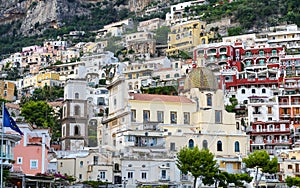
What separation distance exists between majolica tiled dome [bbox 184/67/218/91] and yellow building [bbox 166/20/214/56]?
206 feet

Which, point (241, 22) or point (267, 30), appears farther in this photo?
point (241, 22)

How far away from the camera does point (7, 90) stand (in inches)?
5797

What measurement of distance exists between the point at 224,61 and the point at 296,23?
2922 centimetres

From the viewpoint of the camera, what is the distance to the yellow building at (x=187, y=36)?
511ft

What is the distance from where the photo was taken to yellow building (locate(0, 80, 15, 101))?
145625 millimetres

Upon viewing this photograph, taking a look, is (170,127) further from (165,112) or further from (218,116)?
(218,116)

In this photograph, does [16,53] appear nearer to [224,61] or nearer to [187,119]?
[224,61]

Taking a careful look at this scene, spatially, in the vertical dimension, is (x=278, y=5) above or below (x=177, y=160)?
above

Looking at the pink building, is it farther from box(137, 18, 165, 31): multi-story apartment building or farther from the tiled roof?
box(137, 18, 165, 31): multi-story apartment building

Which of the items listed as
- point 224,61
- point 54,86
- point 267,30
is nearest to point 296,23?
point 267,30

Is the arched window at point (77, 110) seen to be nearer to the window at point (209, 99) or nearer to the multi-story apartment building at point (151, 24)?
the window at point (209, 99)

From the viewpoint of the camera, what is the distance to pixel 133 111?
8475 centimetres

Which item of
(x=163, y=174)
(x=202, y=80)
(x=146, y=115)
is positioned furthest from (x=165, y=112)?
(x=163, y=174)

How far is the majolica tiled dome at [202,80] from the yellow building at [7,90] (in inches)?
2462
